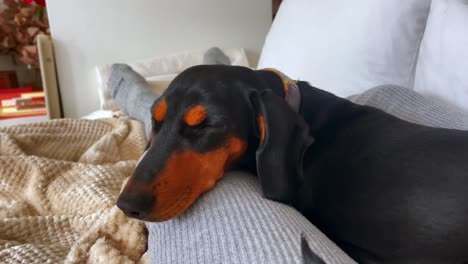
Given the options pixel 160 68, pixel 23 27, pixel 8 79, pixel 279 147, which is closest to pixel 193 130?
pixel 279 147

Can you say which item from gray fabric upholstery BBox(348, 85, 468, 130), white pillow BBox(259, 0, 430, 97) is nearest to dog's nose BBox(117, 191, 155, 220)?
gray fabric upholstery BBox(348, 85, 468, 130)

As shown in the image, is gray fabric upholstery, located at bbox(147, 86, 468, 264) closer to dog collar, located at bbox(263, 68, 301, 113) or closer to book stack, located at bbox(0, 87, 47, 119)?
dog collar, located at bbox(263, 68, 301, 113)

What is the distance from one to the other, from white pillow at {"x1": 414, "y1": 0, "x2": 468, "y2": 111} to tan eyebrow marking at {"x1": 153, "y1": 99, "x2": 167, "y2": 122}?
0.70m

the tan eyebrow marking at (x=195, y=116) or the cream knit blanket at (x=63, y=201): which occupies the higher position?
the tan eyebrow marking at (x=195, y=116)

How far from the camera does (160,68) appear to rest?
97.3 inches

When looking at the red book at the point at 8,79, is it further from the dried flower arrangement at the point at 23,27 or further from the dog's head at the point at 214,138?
the dog's head at the point at 214,138

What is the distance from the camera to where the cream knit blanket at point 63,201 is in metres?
0.72

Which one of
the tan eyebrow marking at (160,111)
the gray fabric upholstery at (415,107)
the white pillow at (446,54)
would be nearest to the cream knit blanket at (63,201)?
the tan eyebrow marking at (160,111)

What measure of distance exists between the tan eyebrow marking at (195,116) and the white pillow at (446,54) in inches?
24.6

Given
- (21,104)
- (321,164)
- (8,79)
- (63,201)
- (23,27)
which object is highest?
(23,27)

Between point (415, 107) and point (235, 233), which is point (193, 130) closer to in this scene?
point (235, 233)

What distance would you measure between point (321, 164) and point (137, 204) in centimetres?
41

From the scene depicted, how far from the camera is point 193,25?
9.15 feet

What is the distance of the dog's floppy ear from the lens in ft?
2.38
